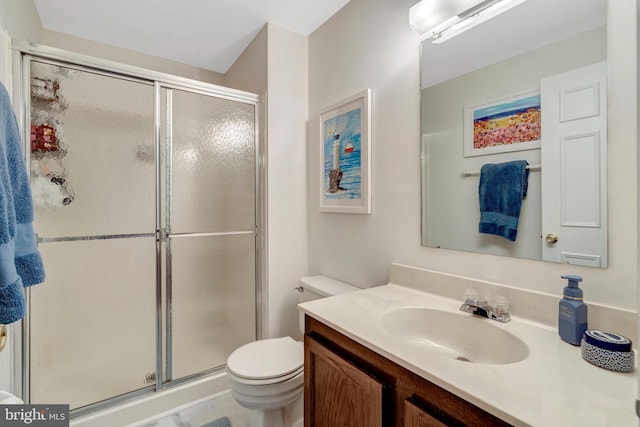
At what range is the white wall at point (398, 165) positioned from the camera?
81 centimetres

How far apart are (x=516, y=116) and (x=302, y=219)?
1.35 meters

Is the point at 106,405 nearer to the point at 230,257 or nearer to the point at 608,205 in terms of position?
the point at 230,257

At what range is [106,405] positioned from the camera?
1.58m

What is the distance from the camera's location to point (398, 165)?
1412mm

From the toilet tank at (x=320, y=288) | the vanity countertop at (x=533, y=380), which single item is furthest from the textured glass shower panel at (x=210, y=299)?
the vanity countertop at (x=533, y=380)

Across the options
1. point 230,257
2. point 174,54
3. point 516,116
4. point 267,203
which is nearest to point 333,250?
point 267,203

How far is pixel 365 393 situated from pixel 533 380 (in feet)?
1.35

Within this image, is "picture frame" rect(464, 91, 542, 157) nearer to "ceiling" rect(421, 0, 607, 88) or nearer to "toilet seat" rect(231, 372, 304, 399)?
"ceiling" rect(421, 0, 607, 88)

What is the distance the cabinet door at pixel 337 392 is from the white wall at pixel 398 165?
0.59 m

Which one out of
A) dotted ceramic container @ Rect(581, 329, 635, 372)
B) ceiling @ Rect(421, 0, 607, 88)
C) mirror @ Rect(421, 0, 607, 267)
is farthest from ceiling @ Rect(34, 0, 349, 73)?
dotted ceramic container @ Rect(581, 329, 635, 372)

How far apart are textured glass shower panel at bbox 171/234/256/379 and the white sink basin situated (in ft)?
3.87

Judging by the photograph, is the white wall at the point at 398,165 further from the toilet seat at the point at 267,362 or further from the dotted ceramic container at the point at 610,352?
the toilet seat at the point at 267,362

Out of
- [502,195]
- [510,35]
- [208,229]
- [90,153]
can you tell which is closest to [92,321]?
[208,229]

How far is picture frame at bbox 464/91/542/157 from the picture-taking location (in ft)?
3.18
